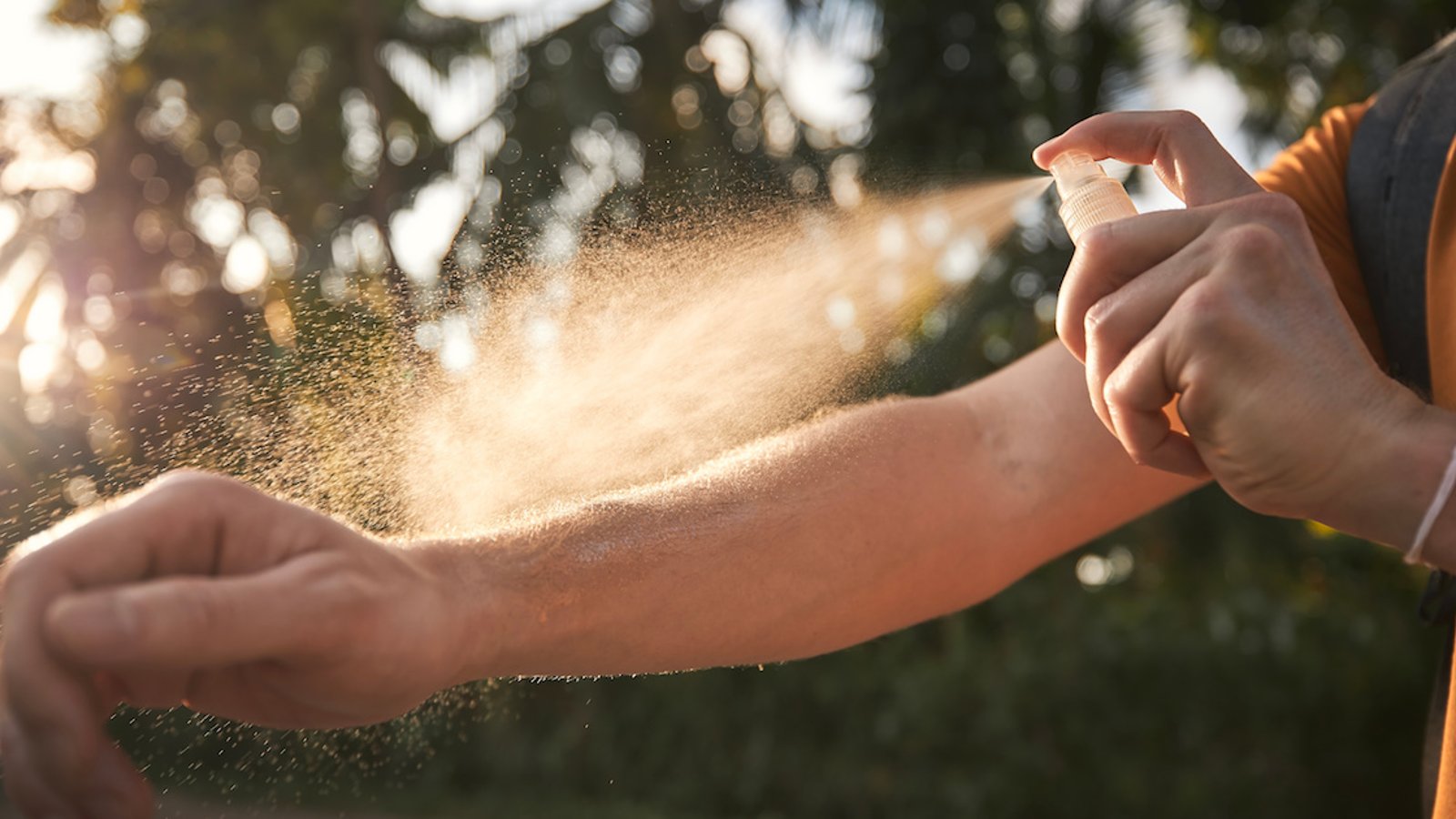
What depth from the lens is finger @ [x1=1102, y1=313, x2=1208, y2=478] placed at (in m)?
1.17

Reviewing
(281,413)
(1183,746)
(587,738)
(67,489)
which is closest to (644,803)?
(587,738)

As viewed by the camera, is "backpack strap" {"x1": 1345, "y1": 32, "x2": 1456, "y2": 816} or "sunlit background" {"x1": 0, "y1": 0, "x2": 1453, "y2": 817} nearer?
"backpack strap" {"x1": 1345, "y1": 32, "x2": 1456, "y2": 816}

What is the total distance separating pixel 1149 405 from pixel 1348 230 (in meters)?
0.96

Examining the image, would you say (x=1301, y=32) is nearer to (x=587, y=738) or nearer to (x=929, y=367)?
(x=929, y=367)

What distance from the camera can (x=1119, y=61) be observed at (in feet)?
22.4

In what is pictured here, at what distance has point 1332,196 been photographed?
1.89 m

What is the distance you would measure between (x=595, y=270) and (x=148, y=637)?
2.03 m

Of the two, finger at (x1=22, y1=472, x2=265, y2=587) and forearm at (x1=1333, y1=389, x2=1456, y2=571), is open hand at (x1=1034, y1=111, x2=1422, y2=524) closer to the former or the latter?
forearm at (x1=1333, y1=389, x2=1456, y2=571)

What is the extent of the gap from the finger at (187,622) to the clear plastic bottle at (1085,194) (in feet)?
3.09

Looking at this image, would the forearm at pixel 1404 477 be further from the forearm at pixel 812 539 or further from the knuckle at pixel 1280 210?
the forearm at pixel 812 539

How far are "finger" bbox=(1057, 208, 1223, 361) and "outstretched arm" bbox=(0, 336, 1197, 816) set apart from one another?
0.58 metres

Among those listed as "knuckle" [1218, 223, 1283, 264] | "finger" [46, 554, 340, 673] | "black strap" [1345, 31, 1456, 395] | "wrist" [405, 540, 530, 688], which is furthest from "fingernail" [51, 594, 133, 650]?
"black strap" [1345, 31, 1456, 395]

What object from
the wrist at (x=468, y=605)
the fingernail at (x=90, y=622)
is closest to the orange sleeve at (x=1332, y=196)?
the wrist at (x=468, y=605)

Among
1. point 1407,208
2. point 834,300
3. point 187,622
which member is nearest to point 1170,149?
point 1407,208
